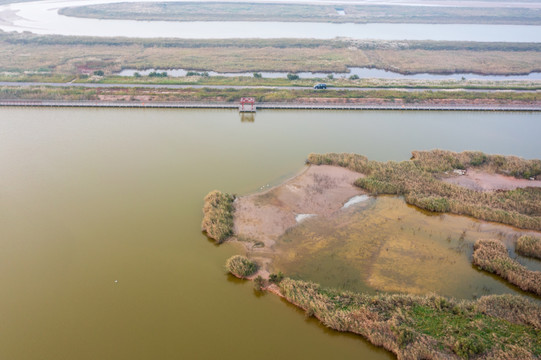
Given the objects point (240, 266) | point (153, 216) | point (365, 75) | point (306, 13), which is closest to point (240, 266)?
point (240, 266)

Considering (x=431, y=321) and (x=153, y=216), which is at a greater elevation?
(x=153, y=216)

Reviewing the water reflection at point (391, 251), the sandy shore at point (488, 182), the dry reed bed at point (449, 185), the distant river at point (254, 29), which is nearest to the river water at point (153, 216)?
the dry reed bed at point (449, 185)

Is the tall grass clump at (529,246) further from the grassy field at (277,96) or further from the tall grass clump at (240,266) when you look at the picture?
the grassy field at (277,96)

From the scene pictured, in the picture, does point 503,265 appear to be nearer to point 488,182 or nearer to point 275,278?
point 488,182

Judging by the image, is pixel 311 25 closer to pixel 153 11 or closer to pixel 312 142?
pixel 153 11

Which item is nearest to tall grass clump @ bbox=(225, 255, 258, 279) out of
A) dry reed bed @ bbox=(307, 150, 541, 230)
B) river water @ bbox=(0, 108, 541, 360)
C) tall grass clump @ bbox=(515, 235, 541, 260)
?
river water @ bbox=(0, 108, 541, 360)

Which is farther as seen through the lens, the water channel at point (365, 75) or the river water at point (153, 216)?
the water channel at point (365, 75)
